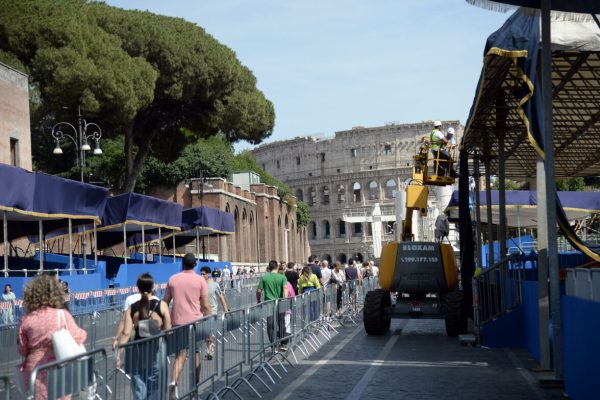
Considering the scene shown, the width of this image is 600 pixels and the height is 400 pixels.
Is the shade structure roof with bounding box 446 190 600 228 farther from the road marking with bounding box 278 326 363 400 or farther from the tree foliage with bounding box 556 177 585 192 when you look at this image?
the tree foliage with bounding box 556 177 585 192

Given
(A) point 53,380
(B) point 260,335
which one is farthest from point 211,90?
(A) point 53,380

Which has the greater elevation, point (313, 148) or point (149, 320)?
point (313, 148)

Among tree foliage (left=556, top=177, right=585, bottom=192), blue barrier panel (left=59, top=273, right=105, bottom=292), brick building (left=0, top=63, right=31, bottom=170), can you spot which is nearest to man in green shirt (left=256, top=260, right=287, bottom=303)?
blue barrier panel (left=59, top=273, right=105, bottom=292)

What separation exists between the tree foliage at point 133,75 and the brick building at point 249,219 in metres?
7.78

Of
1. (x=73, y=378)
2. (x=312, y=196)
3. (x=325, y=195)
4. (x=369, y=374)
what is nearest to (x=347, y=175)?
(x=325, y=195)

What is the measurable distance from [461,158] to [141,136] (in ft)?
113

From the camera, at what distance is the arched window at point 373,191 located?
150m

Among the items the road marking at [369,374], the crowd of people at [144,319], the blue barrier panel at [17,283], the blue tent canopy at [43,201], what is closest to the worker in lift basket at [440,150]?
the road marking at [369,374]

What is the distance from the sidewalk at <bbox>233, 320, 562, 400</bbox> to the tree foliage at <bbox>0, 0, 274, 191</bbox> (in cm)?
2906

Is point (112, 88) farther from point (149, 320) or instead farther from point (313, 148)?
point (313, 148)

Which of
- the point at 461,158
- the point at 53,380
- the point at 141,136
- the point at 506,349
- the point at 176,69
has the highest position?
the point at 176,69

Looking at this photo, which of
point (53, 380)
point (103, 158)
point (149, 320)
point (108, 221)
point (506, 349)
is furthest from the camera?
point (103, 158)

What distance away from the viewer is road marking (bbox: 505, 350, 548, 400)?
12.3m

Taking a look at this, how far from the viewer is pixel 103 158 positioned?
7125cm
